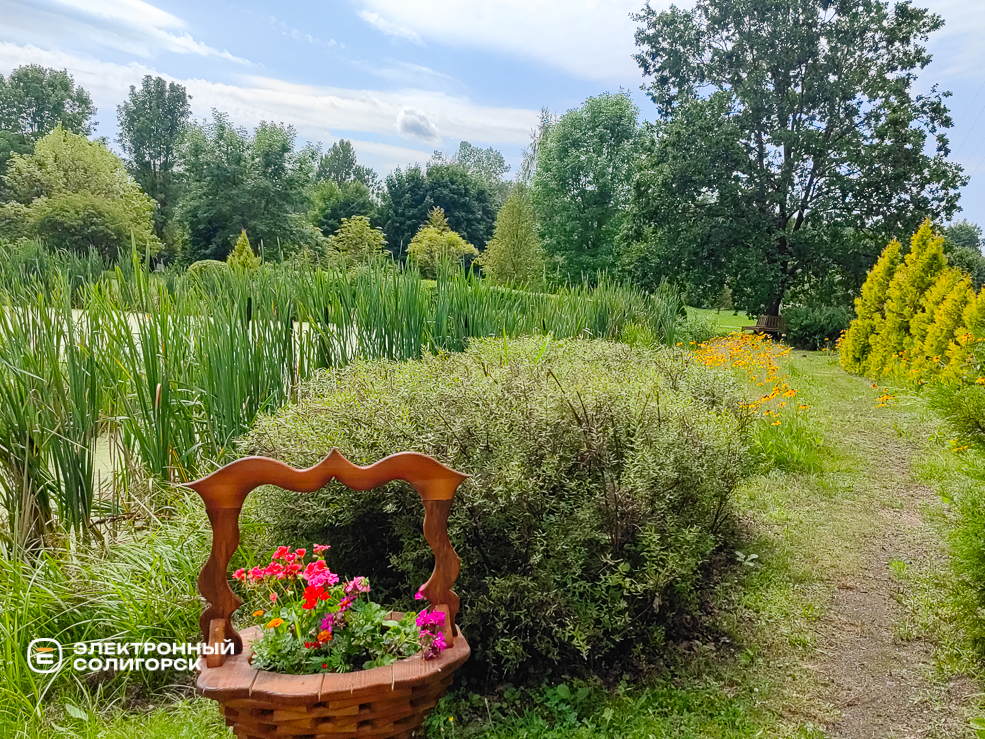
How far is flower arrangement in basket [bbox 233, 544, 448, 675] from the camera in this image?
1675 mm

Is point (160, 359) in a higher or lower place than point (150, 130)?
lower

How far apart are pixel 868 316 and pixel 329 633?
33.2ft

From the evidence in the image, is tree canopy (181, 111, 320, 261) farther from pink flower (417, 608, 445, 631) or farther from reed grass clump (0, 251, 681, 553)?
pink flower (417, 608, 445, 631)

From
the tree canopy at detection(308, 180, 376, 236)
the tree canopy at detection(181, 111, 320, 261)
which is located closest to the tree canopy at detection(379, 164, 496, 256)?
the tree canopy at detection(308, 180, 376, 236)

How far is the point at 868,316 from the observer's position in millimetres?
9562

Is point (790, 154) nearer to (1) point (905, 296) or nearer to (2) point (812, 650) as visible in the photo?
(1) point (905, 296)

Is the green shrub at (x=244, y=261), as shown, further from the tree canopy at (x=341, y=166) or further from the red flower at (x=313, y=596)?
the tree canopy at (x=341, y=166)

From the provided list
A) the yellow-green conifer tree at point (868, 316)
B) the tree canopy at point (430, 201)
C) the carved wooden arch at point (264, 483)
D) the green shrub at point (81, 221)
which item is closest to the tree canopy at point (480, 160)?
the tree canopy at point (430, 201)

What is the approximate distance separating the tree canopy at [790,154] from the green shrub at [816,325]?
0.93 m

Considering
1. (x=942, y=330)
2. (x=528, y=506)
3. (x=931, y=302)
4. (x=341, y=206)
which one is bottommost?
(x=528, y=506)

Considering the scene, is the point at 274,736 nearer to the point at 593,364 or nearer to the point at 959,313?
the point at 593,364

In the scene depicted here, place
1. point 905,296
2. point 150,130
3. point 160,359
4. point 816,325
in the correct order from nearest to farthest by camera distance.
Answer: point 160,359 < point 905,296 < point 816,325 < point 150,130

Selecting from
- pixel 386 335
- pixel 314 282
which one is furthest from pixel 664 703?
pixel 314 282

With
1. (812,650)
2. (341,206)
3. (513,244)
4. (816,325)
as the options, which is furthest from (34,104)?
(812,650)
